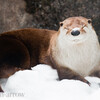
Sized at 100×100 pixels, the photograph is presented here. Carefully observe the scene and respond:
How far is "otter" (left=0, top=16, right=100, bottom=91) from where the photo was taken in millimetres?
2400

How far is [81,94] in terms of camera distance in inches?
85.5

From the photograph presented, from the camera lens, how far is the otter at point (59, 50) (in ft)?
7.88

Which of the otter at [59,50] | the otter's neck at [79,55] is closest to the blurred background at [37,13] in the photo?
the otter at [59,50]

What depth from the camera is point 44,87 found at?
2330 millimetres

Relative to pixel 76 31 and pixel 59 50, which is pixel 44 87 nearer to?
pixel 59 50

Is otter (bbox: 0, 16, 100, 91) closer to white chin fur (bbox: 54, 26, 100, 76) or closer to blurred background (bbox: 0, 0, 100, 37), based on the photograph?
white chin fur (bbox: 54, 26, 100, 76)

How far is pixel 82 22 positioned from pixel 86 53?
Result: 0.28m

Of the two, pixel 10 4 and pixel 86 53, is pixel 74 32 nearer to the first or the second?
pixel 86 53

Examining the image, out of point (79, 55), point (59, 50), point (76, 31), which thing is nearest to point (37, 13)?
point (59, 50)

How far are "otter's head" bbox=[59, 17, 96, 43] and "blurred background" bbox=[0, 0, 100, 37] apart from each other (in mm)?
882

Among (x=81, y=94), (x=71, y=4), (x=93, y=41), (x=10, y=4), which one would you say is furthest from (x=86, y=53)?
(x=10, y=4)

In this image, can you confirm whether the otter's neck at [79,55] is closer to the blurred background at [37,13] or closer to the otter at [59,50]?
the otter at [59,50]

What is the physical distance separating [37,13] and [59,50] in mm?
1040

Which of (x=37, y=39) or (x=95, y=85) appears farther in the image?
(x=37, y=39)
